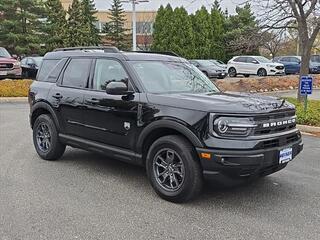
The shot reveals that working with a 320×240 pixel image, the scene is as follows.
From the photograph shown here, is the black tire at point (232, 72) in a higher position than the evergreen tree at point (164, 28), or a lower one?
lower

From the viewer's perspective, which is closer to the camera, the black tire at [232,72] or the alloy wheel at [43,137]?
the alloy wheel at [43,137]

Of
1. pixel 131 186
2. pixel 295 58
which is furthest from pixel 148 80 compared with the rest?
pixel 295 58

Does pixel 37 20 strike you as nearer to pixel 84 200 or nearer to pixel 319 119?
pixel 319 119

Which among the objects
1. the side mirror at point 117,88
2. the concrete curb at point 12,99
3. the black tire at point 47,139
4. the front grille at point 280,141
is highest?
the side mirror at point 117,88

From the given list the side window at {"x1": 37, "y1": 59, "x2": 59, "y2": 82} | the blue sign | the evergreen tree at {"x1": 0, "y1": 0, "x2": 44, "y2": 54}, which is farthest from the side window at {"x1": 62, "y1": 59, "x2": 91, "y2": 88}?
the evergreen tree at {"x1": 0, "y1": 0, "x2": 44, "y2": 54}

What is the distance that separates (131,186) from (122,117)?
930 mm

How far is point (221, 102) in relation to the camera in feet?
14.8

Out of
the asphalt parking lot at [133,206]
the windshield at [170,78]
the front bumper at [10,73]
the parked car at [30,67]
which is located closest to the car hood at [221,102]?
the windshield at [170,78]

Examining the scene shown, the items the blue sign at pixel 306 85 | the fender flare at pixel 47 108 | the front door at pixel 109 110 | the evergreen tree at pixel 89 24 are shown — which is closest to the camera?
the front door at pixel 109 110

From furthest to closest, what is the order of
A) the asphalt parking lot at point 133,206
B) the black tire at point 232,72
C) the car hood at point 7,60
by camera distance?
the black tire at point 232,72
the car hood at point 7,60
the asphalt parking lot at point 133,206

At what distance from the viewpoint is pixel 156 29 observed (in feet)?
129

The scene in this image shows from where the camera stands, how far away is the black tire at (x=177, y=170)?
446cm

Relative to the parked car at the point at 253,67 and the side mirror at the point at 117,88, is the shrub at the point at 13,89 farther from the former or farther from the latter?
the parked car at the point at 253,67

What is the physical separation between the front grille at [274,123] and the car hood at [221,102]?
0.08 meters
